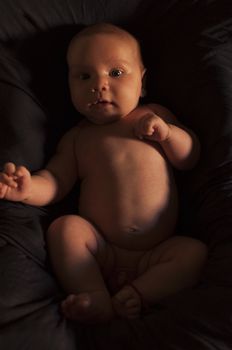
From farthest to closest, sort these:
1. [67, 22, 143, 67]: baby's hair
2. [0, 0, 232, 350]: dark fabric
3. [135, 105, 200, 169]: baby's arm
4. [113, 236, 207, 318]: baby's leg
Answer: [67, 22, 143, 67]: baby's hair, [135, 105, 200, 169]: baby's arm, [113, 236, 207, 318]: baby's leg, [0, 0, 232, 350]: dark fabric

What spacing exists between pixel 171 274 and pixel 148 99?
504 millimetres

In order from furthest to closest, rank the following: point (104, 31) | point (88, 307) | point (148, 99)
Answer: point (148, 99), point (104, 31), point (88, 307)

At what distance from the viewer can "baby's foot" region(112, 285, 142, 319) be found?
104 cm

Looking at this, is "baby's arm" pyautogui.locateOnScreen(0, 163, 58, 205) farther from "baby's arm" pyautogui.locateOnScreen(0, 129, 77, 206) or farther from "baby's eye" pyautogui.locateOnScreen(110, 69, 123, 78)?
"baby's eye" pyautogui.locateOnScreen(110, 69, 123, 78)

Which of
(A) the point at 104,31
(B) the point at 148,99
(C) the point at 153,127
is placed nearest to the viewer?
(C) the point at 153,127

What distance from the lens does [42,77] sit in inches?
51.7

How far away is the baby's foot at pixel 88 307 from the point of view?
Answer: 3.30ft

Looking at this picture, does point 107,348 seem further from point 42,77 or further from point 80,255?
point 42,77

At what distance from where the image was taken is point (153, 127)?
117 cm

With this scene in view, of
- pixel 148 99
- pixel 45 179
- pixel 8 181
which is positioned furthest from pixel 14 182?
pixel 148 99

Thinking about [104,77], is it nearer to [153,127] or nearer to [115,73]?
[115,73]

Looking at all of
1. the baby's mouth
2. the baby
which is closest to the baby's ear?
the baby

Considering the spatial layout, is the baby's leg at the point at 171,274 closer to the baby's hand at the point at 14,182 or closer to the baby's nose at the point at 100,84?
the baby's hand at the point at 14,182

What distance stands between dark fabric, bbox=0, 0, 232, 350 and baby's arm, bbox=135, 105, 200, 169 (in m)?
0.03
